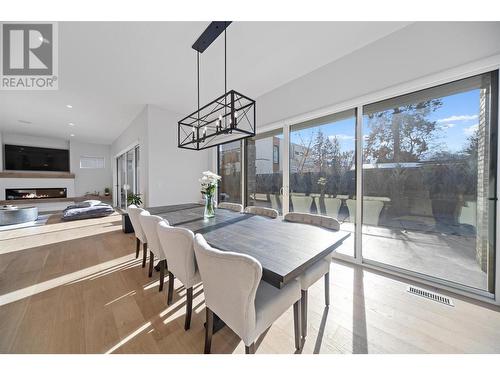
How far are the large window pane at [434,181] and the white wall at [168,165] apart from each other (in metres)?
3.87

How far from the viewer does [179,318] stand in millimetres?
1567

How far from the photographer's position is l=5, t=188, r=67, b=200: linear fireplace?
6.36 metres

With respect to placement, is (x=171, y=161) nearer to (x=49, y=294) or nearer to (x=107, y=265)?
(x=107, y=265)

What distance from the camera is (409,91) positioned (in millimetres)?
2047

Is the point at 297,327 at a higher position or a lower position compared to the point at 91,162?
lower

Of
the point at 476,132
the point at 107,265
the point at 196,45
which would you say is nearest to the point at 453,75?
the point at 476,132

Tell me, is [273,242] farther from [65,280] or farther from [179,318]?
[65,280]

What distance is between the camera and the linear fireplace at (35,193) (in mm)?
6355

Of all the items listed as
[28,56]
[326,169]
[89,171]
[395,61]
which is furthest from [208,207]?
[89,171]

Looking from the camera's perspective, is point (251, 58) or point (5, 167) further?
point (5, 167)

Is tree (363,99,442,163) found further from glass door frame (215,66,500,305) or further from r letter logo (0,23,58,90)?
r letter logo (0,23,58,90)

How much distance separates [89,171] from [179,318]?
29.6 feet
